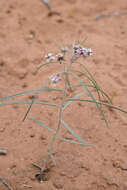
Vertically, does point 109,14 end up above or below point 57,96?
above

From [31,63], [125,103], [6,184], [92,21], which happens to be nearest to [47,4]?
[92,21]

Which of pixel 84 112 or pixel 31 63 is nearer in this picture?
pixel 84 112

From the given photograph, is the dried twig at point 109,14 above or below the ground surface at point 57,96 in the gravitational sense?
above

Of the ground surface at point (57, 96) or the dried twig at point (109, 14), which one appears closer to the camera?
the ground surface at point (57, 96)

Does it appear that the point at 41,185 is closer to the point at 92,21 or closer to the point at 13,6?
the point at 92,21

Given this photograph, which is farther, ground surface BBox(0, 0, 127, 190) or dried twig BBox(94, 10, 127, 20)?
dried twig BBox(94, 10, 127, 20)

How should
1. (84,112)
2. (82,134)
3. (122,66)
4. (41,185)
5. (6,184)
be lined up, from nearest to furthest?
(6,184), (41,185), (82,134), (84,112), (122,66)

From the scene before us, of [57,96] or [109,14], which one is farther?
[109,14]

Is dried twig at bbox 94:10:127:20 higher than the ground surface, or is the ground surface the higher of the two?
dried twig at bbox 94:10:127:20
